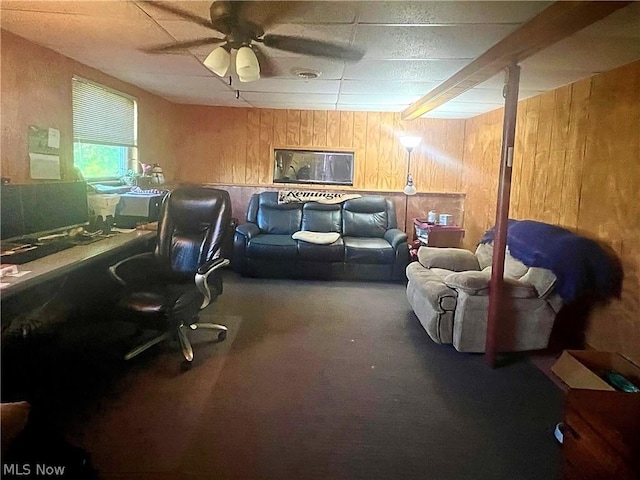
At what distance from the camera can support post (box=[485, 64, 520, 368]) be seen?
3227mm

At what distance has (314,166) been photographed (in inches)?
258

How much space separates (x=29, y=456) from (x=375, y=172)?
17.9 ft

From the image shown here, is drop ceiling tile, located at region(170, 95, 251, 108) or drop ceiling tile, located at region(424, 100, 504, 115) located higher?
drop ceiling tile, located at region(170, 95, 251, 108)

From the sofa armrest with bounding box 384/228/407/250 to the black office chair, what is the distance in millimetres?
2436

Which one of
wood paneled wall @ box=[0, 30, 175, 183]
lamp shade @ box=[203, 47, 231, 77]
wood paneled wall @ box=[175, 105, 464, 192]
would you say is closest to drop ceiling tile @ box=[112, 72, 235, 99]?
wood paneled wall @ box=[0, 30, 175, 183]

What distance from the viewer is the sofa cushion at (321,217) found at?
20.1ft

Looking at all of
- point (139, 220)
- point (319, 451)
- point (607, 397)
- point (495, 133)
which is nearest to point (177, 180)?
point (139, 220)

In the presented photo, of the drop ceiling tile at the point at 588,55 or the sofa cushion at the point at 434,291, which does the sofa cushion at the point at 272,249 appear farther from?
the drop ceiling tile at the point at 588,55

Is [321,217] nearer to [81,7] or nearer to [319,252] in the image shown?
[319,252]

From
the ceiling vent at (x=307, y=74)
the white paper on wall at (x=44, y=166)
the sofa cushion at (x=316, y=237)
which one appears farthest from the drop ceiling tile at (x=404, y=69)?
the white paper on wall at (x=44, y=166)

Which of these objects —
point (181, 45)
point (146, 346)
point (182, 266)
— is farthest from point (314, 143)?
point (146, 346)

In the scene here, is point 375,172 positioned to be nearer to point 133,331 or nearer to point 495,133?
point 495,133

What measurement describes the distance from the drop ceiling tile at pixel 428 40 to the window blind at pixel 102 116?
2.34m

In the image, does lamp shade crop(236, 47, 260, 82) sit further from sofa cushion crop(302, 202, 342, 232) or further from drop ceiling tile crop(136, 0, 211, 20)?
sofa cushion crop(302, 202, 342, 232)
